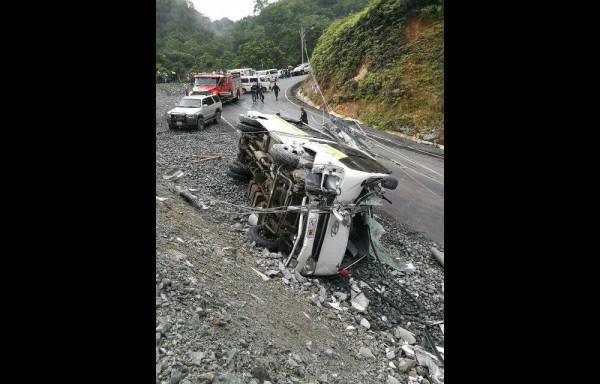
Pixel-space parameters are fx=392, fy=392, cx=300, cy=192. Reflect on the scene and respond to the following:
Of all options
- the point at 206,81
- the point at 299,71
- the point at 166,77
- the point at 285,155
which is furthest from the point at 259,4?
the point at 285,155

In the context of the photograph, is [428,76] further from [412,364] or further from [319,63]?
[412,364]

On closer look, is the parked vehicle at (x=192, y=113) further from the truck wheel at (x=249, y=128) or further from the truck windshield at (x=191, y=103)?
the truck wheel at (x=249, y=128)

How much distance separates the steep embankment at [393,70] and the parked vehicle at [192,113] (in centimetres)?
879

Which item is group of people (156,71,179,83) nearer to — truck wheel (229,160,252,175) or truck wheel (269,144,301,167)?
truck wheel (229,160,252,175)

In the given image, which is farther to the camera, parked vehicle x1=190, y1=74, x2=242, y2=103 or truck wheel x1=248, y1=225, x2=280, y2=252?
parked vehicle x1=190, y1=74, x2=242, y2=103

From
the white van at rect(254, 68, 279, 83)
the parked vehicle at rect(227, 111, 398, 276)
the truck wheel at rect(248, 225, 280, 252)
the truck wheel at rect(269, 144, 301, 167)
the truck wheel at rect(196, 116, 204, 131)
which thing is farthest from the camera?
the white van at rect(254, 68, 279, 83)

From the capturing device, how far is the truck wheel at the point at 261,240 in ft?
26.7

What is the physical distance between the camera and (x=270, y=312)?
561cm

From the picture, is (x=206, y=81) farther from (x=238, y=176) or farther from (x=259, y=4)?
(x=259, y=4)

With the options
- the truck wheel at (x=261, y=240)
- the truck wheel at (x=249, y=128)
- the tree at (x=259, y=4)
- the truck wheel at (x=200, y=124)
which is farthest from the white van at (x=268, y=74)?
the tree at (x=259, y=4)

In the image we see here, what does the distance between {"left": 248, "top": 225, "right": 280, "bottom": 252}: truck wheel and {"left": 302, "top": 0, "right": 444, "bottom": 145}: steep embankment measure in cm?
1272

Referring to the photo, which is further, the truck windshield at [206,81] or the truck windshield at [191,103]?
the truck windshield at [206,81]

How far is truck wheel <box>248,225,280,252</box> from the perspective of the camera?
8.12 meters

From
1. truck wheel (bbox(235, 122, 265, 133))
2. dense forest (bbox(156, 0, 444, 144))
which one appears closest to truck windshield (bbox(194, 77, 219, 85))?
dense forest (bbox(156, 0, 444, 144))
